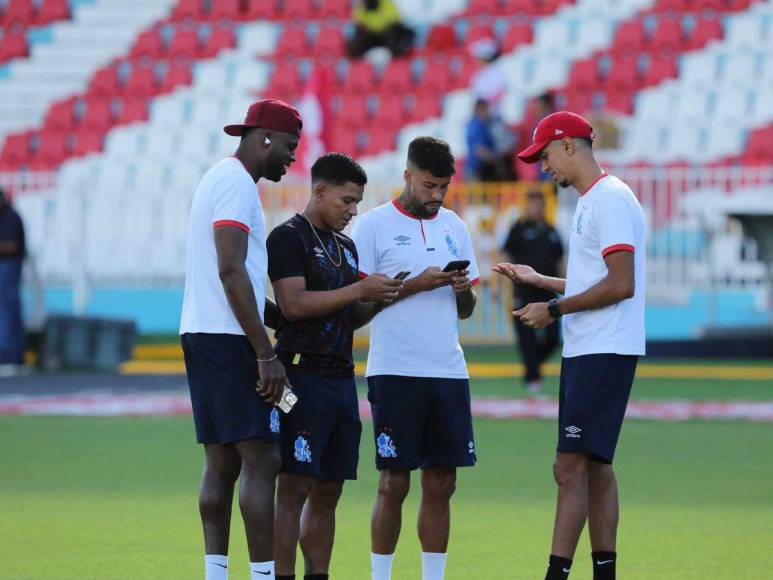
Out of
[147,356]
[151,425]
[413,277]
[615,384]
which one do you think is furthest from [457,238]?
[147,356]

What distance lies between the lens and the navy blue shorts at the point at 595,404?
7.07m

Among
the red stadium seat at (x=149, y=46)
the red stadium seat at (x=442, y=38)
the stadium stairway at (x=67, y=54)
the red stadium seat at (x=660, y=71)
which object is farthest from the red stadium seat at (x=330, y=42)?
the red stadium seat at (x=660, y=71)

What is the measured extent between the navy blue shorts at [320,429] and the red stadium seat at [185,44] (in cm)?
2454

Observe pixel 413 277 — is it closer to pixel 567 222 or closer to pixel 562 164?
pixel 562 164

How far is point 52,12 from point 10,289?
1514 cm

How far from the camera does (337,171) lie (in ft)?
23.2

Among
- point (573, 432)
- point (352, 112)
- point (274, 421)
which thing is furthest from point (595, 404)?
point (352, 112)

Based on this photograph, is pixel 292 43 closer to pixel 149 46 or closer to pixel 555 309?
pixel 149 46

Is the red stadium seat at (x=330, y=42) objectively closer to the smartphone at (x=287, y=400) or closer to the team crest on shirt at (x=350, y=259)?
the team crest on shirt at (x=350, y=259)

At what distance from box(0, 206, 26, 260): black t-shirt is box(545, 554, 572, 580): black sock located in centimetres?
1300

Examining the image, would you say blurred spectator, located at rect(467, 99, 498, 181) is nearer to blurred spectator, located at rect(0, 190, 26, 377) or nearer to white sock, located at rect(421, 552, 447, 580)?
blurred spectator, located at rect(0, 190, 26, 377)

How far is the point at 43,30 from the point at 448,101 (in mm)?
10587

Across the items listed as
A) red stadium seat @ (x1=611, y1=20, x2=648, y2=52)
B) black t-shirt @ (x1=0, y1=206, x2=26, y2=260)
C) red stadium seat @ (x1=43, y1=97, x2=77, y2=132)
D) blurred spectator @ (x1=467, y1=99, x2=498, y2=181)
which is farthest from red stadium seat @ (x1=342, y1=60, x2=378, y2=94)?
black t-shirt @ (x1=0, y1=206, x2=26, y2=260)

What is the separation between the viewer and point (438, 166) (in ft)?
23.9
